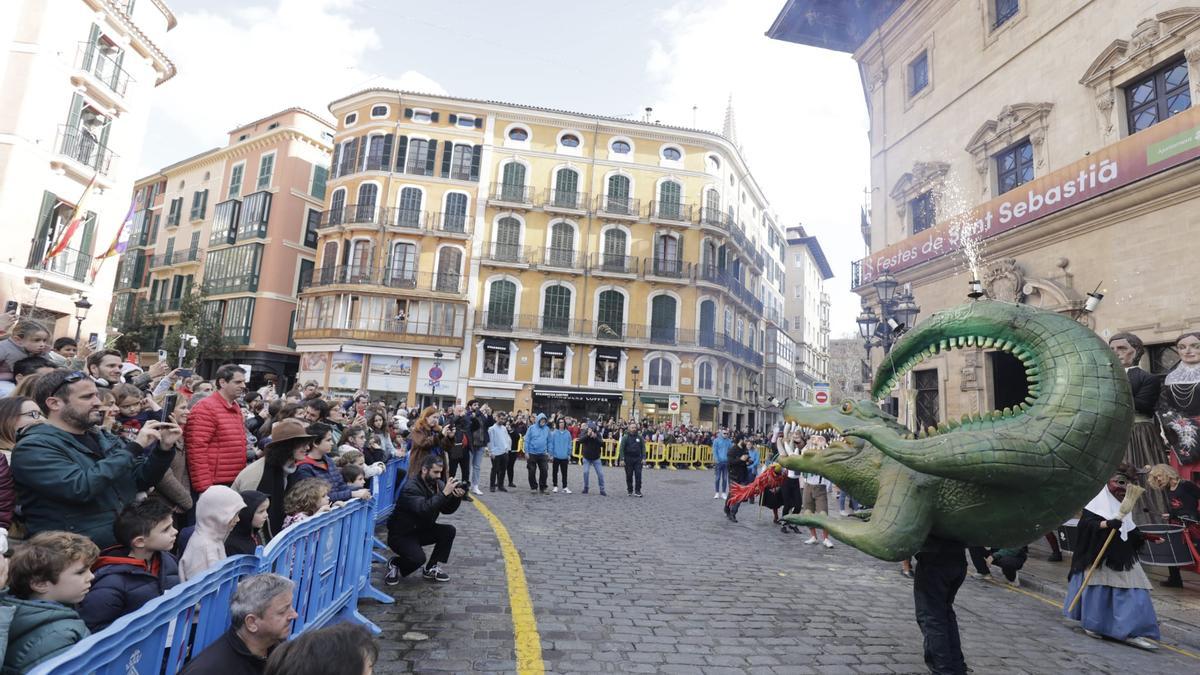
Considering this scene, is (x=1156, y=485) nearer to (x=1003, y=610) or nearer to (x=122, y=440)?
(x=1003, y=610)

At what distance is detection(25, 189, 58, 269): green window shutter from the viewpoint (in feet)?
61.6

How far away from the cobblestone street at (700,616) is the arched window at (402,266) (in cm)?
Result: 2773

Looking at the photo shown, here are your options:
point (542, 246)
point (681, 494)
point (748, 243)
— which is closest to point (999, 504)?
point (681, 494)

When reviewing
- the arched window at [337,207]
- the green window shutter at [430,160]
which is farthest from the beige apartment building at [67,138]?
the green window shutter at [430,160]

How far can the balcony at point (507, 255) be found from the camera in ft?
114

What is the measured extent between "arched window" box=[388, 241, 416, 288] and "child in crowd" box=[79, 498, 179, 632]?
32.2 metres

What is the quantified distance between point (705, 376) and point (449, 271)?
16.4 meters

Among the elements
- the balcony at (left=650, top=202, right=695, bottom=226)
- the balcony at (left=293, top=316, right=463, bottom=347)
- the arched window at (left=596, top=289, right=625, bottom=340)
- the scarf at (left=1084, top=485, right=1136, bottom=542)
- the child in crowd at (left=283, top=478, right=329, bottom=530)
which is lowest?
the child in crowd at (left=283, top=478, right=329, bottom=530)

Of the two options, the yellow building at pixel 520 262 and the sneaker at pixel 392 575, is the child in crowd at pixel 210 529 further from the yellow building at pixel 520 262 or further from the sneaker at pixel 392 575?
the yellow building at pixel 520 262

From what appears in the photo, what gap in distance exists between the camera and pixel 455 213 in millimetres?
35094

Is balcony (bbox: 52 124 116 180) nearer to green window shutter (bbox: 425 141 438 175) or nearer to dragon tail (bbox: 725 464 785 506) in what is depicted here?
green window shutter (bbox: 425 141 438 175)

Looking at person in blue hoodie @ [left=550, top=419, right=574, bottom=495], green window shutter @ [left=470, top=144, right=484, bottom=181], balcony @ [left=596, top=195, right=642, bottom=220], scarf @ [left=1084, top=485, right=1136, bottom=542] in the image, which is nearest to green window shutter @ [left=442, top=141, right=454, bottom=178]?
green window shutter @ [left=470, top=144, right=484, bottom=181]

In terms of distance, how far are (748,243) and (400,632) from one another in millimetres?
40545

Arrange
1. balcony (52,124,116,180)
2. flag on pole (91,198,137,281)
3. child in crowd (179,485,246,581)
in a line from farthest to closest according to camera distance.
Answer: flag on pole (91,198,137,281) < balcony (52,124,116,180) < child in crowd (179,485,246,581)
